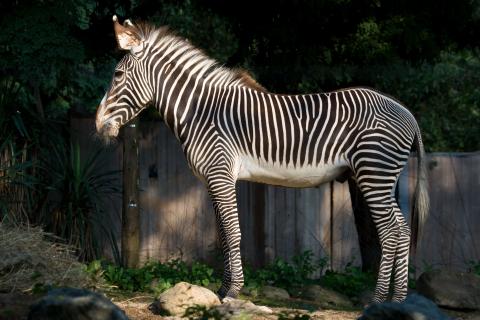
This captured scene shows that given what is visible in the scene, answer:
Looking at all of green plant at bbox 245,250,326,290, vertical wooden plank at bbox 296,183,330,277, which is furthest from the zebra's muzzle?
vertical wooden plank at bbox 296,183,330,277

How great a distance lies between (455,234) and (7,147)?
5.76 m

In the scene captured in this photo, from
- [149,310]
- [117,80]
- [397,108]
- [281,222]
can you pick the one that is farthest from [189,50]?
[281,222]

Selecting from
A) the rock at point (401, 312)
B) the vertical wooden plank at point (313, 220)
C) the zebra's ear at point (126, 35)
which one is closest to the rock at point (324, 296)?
the vertical wooden plank at point (313, 220)

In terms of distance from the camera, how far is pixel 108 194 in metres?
11.5

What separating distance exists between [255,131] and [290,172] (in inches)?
20.4

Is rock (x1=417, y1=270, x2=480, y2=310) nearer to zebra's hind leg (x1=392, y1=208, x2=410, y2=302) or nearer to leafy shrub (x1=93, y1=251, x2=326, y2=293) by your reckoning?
zebra's hind leg (x1=392, y1=208, x2=410, y2=302)

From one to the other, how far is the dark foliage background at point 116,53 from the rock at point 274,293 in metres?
2.43

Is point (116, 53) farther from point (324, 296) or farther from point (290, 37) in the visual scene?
point (324, 296)

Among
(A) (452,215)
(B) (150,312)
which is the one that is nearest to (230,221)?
(B) (150,312)

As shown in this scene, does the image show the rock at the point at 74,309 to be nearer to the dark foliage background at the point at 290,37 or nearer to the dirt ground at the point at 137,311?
the dirt ground at the point at 137,311

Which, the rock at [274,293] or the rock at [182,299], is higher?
the rock at [182,299]

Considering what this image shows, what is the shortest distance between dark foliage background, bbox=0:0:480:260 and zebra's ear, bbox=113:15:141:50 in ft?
3.99

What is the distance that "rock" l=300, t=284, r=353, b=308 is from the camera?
9055 mm

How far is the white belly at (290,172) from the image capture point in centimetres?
855
